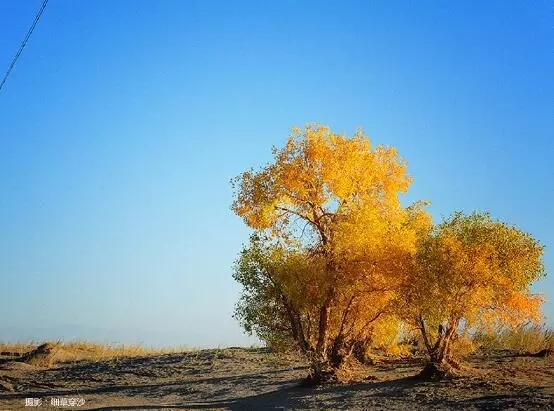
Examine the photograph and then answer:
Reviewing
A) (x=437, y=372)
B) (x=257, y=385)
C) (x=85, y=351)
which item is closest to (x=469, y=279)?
(x=437, y=372)

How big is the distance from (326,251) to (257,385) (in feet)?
29.0

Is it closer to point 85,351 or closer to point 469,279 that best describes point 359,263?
point 469,279

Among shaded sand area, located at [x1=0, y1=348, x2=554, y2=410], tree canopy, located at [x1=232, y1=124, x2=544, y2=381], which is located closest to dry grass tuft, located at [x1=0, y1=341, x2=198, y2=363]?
shaded sand area, located at [x1=0, y1=348, x2=554, y2=410]

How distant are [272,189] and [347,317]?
24.7 feet

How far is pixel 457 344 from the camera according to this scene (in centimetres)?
2942

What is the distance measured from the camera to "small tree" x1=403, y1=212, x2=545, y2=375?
27328mm

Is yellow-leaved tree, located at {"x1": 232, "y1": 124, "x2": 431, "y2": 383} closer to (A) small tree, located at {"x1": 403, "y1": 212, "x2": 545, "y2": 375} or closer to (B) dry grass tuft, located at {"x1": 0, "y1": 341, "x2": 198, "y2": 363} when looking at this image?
(A) small tree, located at {"x1": 403, "y1": 212, "x2": 545, "y2": 375}

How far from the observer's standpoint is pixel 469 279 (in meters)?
27.4

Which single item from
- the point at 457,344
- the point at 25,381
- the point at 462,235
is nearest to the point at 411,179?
the point at 462,235

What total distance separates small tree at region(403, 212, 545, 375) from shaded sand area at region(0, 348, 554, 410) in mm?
2656

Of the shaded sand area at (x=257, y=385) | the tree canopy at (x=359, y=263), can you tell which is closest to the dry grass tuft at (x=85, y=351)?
the shaded sand area at (x=257, y=385)

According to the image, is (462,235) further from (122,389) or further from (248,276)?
(122,389)

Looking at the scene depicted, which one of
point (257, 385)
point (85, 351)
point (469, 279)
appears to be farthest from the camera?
point (85, 351)

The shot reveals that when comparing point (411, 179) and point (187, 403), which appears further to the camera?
point (411, 179)
